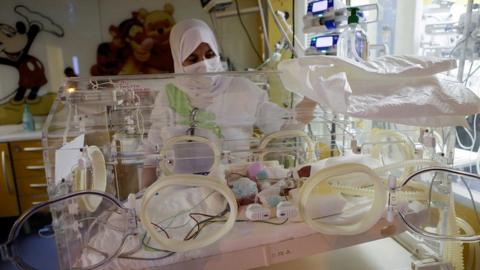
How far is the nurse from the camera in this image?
126 cm

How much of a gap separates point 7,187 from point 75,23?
4.76ft

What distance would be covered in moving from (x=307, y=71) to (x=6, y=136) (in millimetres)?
2475

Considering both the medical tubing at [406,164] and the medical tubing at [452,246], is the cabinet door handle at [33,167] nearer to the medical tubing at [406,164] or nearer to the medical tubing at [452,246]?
the medical tubing at [406,164]

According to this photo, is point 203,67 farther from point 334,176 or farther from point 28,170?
point 28,170

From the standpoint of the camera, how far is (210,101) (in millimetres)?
1436

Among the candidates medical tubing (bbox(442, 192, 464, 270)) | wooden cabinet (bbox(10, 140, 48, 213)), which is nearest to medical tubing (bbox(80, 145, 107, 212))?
medical tubing (bbox(442, 192, 464, 270))

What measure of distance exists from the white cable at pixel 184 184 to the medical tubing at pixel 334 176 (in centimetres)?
18

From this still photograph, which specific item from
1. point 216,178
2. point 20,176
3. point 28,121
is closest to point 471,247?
point 216,178

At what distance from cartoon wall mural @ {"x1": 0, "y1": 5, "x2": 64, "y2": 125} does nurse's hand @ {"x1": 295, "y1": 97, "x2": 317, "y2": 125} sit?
240 centimetres

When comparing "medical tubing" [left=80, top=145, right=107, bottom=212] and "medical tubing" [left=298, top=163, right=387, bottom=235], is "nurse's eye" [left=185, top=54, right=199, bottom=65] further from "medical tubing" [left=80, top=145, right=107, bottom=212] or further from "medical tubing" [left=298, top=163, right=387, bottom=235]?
"medical tubing" [left=298, top=163, right=387, bottom=235]

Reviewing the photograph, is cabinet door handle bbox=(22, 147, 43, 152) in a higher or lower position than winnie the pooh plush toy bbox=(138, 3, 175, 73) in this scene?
lower

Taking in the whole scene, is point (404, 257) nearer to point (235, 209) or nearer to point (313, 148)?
point (313, 148)

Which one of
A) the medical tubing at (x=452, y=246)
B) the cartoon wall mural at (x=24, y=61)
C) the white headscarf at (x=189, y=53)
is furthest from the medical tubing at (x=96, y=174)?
the cartoon wall mural at (x=24, y=61)

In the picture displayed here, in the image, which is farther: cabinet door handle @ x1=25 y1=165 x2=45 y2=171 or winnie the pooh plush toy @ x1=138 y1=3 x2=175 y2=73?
winnie the pooh plush toy @ x1=138 y1=3 x2=175 y2=73
